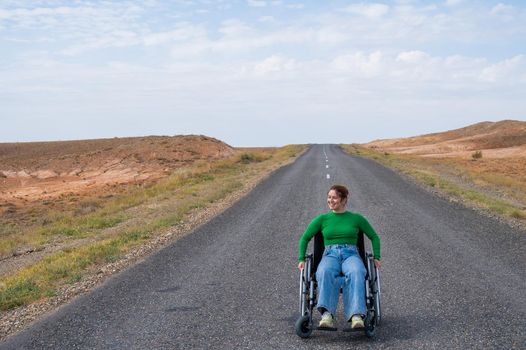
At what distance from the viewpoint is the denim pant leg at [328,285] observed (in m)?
5.79

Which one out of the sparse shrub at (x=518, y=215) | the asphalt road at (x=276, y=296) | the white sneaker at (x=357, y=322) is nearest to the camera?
the white sneaker at (x=357, y=322)

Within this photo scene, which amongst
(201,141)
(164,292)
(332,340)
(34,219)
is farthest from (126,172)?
(332,340)

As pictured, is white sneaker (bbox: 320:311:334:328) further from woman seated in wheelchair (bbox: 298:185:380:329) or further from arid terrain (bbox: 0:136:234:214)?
arid terrain (bbox: 0:136:234:214)

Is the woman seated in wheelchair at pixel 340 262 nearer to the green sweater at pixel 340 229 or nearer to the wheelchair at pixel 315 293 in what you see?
the green sweater at pixel 340 229

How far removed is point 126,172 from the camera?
4116cm

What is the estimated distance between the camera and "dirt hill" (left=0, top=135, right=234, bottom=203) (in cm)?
3647

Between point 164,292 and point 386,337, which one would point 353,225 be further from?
point 164,292

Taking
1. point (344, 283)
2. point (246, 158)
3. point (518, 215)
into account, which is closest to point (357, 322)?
point (344, 283)

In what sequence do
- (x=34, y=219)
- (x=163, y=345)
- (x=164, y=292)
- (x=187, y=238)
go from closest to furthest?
1. (x=163, y=345)
2. (x=164, y=292)
3. (x=187, y=238)
4. (x=34, y=219)

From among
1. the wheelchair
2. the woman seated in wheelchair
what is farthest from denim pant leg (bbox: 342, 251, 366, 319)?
the wheelchair

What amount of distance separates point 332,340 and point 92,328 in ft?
9.43

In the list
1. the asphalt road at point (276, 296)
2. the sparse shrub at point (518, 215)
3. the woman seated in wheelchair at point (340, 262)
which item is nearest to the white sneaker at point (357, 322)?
Result: the woman seated in wheelchair at point (340, 262)

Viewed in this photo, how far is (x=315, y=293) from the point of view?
20.3 feet

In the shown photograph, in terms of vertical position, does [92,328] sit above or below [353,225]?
below
